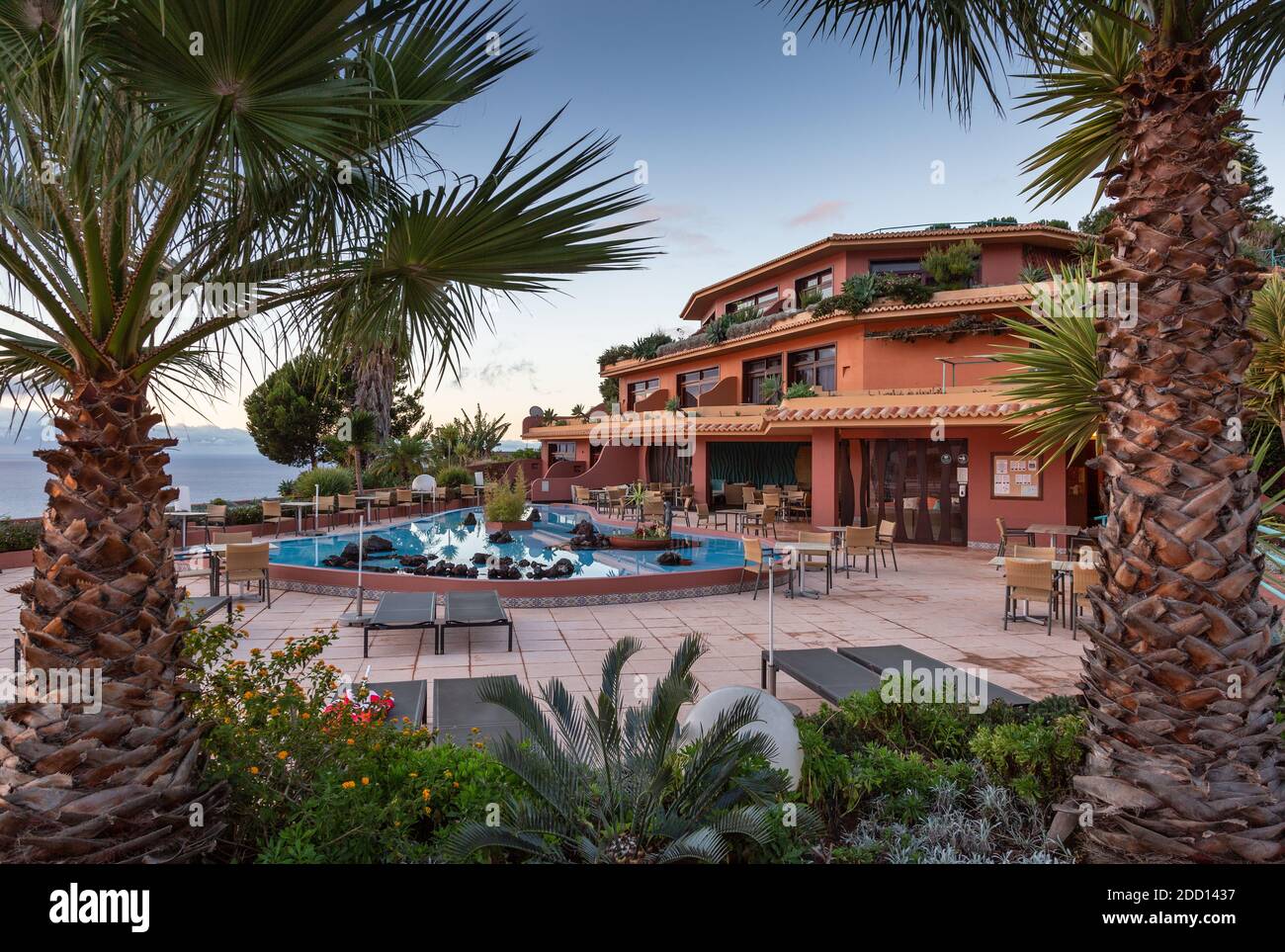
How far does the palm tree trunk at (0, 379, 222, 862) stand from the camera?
96.6 inches

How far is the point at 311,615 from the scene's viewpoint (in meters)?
9.52

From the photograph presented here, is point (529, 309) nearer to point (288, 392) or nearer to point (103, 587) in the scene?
point (103, 587)

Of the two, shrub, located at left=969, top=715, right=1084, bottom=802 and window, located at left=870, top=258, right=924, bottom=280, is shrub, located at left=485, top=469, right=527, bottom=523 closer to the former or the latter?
window, located at left=870, top=258, right=924, bottom=280

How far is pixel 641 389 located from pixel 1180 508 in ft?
110

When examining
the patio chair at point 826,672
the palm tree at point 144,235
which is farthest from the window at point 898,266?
the palm tree at point 144,235

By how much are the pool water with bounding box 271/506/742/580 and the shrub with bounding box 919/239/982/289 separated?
10.8 metres

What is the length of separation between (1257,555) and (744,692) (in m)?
2.40

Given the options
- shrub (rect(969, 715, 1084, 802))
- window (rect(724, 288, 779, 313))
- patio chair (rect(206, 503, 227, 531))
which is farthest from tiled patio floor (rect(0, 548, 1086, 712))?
window (rect(724, 288, 779, 313))

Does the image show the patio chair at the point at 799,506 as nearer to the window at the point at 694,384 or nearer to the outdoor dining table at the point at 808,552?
the window at the point at 694,384

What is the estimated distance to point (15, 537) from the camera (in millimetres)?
13398

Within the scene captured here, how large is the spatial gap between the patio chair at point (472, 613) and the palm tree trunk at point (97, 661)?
5.10 m

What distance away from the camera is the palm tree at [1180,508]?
2.68 m

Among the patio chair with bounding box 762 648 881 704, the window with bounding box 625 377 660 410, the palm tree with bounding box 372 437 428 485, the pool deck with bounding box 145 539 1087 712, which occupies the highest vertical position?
the window with bounding box 625 377 660 410
